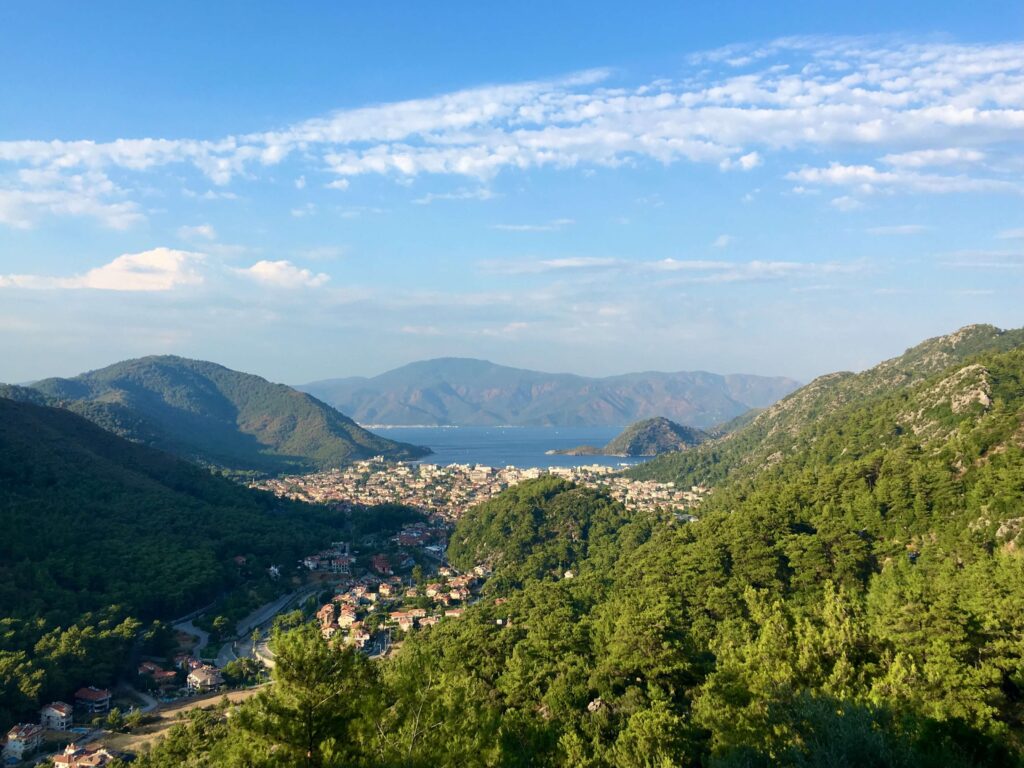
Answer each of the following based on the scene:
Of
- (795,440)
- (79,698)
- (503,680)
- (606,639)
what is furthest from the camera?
(795,440)

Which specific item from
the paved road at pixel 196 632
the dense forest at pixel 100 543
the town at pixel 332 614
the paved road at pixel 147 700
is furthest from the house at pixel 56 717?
the paved road at pixel 196 632

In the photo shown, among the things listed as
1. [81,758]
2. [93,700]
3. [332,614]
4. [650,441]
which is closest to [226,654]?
[332,614]

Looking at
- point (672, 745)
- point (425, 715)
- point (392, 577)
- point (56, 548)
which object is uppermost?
point (425, 715)

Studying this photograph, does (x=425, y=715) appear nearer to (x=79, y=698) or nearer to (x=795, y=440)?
(x=79, y=698)

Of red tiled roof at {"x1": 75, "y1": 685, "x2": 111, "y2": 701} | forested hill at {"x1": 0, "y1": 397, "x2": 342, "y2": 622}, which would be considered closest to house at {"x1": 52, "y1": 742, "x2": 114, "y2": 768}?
red tiled roof at {"x1": 75, "y1": 685, "x2": 111, "y2": 701}

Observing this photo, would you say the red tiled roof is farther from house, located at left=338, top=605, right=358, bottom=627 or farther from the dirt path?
house, located at left=338, top=605, right=358, bottom=627

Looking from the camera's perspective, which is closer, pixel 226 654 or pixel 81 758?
pixel 81 758

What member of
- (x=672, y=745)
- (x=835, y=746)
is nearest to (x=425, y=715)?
(x=672, y=745)

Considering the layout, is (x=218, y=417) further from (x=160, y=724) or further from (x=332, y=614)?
(x=160, y=724)
